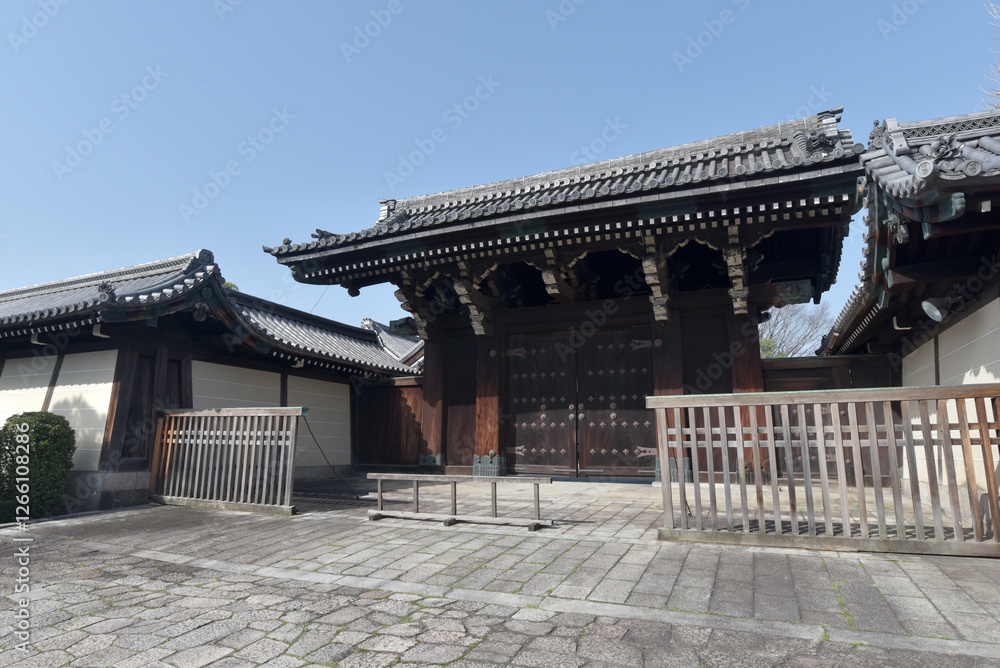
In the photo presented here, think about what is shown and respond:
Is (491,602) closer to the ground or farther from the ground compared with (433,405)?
closer to the ground

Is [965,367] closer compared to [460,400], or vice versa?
[965,367]

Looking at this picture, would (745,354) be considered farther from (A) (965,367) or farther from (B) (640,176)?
(B) (640,176)

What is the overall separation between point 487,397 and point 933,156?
300 inches

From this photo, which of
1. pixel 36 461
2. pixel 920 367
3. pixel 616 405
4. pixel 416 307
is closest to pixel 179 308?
pixel 36 461

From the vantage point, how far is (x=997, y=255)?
4.47 m

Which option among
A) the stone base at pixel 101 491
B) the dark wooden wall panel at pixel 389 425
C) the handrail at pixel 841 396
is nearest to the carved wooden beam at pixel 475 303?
the dark wooden wall panel at pixel 389 425

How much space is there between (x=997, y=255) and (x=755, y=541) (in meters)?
3.08

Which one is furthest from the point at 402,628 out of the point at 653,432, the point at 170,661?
the point at 653,432

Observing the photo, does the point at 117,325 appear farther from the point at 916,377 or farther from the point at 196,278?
the point at 916,377

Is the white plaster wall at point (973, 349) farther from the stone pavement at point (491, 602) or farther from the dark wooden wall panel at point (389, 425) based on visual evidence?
the dark wooden wall panel at point (389, 425)

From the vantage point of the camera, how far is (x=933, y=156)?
3717 mm

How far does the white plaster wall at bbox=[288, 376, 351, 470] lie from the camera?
37.6 feet

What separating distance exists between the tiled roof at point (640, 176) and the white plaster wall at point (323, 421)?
136 inches

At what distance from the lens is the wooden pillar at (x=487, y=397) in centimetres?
1006
